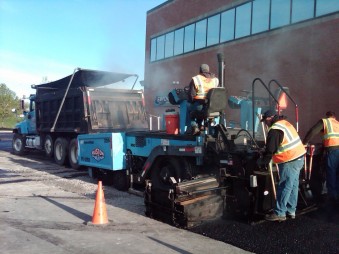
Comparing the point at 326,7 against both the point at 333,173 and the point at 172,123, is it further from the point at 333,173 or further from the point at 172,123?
the point at 172,123

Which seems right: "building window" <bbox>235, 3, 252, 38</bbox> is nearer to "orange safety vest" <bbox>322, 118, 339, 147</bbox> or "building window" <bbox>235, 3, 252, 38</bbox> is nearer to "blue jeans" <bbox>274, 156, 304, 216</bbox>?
"orange safety vest" <bbox>322, 118, 339, 147</bbox>

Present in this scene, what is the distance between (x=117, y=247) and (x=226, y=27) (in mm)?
12693

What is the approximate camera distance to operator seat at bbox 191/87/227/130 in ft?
17.6

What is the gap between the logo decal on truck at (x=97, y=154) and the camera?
24.8ft

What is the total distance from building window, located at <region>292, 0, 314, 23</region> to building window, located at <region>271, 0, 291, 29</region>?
296 mm

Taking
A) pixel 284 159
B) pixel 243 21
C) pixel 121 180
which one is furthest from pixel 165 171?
pixel 243 21

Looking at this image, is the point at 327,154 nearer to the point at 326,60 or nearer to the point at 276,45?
the point at 326,60

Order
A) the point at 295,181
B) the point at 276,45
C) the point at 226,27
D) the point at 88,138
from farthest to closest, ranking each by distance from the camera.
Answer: the point at 226,27
the point at 276,45
the point at 88,138
the point at 295,181

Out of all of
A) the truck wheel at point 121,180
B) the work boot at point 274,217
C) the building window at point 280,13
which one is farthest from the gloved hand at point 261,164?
the building window at point 280,13

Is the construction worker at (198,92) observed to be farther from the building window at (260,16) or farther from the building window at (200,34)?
the building window at (200,34)

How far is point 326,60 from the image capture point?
11156mm

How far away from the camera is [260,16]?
13.2m

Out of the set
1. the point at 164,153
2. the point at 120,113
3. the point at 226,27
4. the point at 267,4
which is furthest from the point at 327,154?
the point at 226,27

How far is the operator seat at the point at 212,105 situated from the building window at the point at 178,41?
12873mm
